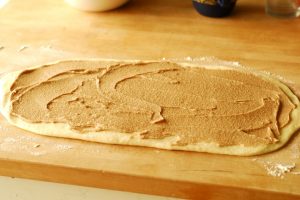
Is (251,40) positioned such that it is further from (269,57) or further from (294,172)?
(294,172)

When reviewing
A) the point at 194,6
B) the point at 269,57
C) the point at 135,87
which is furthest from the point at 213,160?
the point at 194,6

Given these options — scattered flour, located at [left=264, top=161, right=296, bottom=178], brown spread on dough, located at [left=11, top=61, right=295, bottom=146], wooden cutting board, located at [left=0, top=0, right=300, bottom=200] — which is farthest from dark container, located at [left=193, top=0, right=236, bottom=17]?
scattered flour, located at [left=264, top=161, right=296, bottom=178]

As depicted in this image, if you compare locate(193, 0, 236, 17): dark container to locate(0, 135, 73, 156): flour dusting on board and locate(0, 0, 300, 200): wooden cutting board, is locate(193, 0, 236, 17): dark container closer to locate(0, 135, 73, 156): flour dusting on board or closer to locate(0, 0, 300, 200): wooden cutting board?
locate(0, 0, 300, 200): wooden cutting board

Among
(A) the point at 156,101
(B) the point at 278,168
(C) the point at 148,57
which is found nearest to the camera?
(B) the point at 278,168

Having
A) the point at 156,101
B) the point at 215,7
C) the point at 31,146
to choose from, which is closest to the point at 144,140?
the point at 156,101

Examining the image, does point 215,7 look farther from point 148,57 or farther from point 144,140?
point 144,140
